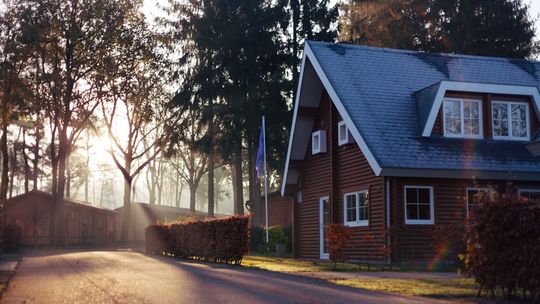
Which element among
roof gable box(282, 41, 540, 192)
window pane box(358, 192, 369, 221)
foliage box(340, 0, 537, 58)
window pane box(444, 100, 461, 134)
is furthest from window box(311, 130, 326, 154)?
foliage box(340, 0, 537, 58)

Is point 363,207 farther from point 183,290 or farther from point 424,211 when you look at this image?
point 183,290

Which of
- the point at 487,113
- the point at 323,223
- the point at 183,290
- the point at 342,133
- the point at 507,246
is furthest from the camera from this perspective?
A: the point at 323,223

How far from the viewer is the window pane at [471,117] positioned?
2500cm

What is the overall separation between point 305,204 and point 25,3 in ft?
90.3

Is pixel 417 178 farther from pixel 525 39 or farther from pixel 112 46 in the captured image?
pixel 112 46

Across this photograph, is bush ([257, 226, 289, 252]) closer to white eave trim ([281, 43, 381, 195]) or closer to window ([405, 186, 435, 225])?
white eave trim ([281, 43, 381, 195])

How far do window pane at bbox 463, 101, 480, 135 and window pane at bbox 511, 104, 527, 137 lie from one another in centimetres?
157

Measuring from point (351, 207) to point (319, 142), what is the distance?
3392 mm

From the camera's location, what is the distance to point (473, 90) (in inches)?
971

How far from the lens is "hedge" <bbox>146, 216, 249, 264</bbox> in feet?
70.7

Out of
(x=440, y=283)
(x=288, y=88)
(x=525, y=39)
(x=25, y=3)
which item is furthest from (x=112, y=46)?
(x=440, y=283)

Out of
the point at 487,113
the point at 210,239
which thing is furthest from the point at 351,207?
the point at 487,113

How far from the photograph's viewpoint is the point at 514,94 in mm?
25312

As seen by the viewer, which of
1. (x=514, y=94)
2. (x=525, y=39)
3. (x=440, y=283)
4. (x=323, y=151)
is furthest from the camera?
(x=525, y=39)
